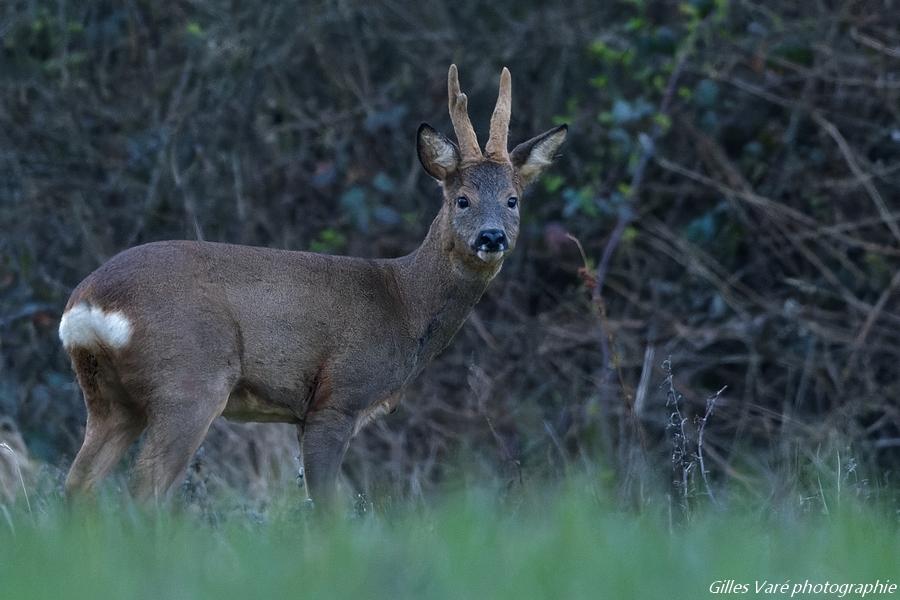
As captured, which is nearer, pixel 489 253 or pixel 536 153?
pixel 489 253

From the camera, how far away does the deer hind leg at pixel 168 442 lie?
5129 mm

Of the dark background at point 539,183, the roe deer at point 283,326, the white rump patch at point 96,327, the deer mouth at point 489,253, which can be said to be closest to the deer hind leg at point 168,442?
the roe deer at point 283,326

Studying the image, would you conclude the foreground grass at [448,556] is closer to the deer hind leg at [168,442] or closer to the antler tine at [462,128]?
the deer hind leg at [168,442]

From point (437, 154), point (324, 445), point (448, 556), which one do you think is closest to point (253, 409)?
point (324, 445)

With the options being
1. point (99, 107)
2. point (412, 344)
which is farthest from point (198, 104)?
point (412, 344)

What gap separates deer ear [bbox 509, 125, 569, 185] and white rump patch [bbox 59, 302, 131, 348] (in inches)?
80.7

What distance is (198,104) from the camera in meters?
9.82

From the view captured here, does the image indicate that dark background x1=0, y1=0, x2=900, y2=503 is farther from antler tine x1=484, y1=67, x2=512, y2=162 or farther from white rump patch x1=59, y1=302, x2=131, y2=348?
white rump patch x1=59, y1=302, x2=131, y2=348

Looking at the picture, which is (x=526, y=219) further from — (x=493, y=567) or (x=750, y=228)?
(x=493, y=567)

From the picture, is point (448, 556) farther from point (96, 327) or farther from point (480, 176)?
point (480, 176)

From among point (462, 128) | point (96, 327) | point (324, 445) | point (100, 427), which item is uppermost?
point (462, 128)

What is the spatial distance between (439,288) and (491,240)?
1.19ft

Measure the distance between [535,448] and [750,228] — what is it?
2095mm

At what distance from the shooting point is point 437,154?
20.9 ft
